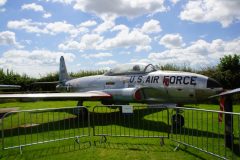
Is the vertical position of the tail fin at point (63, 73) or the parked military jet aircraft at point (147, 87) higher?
the tail fin at point (63, 73)

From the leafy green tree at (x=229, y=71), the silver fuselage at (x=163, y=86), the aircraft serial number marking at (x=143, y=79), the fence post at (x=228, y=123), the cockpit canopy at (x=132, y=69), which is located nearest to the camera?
the fence post at (x=228, y=123)

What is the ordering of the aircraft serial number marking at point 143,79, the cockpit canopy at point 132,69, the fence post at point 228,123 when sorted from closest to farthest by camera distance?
the fence post at point 228,123
the aircraft serial number marking at point 143,79
the cockpit canopy at point 132,69

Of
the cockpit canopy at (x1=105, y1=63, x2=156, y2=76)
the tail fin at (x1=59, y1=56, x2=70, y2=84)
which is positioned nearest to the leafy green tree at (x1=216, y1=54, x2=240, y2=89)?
the cockpit canopy at (x1=105, y1=63, x2=156, y2=76)

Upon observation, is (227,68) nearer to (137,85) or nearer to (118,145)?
(137,85)

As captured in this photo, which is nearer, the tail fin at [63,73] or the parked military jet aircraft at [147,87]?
the parked military jet aircraft at [147,87]

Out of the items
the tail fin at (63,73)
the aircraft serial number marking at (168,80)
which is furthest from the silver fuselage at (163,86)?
the tail fin at (63,73)

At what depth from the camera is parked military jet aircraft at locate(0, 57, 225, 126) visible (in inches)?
389

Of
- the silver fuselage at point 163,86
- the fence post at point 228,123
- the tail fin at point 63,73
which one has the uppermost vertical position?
the tail fin at point 63,73

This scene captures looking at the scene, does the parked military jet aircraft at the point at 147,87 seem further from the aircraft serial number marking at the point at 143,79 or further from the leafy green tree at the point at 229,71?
the leafy green tree at the point at 229,71

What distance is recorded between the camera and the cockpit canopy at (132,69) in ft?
39.9

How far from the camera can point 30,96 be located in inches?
448

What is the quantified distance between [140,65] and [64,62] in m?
9.93

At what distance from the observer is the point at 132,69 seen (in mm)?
12688

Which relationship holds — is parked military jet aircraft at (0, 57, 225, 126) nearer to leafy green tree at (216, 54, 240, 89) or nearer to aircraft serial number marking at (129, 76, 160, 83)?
aircraft serial number marking at (129, 76, 160, 83)
